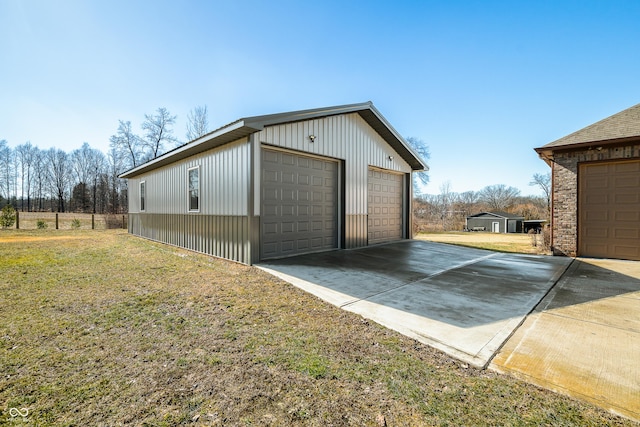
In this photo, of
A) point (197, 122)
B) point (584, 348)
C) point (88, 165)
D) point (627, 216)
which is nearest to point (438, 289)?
point (584, 348)

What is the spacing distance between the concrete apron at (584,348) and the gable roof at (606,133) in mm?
4741

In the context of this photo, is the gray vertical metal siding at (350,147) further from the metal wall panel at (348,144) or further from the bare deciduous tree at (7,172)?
the bare deciduous tree at (7,172)

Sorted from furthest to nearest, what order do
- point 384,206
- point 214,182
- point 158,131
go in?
point 158,131
point 384,206
point 214,182

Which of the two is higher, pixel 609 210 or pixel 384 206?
pixel 384 206

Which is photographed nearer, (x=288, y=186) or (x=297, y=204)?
(x=288, y=186)

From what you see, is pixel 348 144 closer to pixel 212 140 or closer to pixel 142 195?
pixel 212 140

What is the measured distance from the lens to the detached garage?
6.62m

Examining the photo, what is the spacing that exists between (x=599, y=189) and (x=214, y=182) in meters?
10.9

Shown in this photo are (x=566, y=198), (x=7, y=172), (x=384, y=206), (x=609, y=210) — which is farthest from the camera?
(x=7, y=172)

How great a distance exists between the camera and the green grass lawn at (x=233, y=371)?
178 centimetres

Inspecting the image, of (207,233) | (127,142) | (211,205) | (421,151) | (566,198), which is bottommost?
(207,233)

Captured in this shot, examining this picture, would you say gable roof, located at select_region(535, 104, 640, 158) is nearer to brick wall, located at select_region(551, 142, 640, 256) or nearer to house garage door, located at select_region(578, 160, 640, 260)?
brick wall, located at select_region(551, 142, 640, 256)

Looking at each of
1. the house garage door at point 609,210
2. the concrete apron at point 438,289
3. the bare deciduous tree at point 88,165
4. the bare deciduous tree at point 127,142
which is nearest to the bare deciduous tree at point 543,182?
the house garage door at point 609,210

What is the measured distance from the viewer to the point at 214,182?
7750 millimetres
